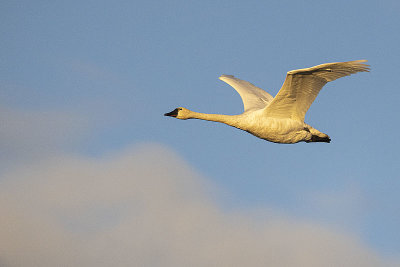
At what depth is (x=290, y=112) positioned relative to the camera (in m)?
21.0

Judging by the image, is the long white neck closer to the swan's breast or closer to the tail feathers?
the swan's breast

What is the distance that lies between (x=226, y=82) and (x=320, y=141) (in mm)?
5865

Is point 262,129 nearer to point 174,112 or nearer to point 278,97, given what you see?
point 278,97

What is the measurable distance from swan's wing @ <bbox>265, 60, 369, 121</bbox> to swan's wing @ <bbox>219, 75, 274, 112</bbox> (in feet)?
6.88

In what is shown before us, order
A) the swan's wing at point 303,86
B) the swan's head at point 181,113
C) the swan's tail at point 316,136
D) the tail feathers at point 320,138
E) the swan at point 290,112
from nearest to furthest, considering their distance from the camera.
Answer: the swan's wing at point 303,86, the swan at point 290,112, the swan's head at point 181,113, the swan's tail at point 316,136, the tail feathers at point 320,138

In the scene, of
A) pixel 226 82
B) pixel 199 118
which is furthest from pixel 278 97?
pixel 226 82

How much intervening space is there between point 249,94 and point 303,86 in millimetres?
5066

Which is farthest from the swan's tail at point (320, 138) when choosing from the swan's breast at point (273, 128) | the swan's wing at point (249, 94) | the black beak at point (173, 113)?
the black beak at point (173, 113)

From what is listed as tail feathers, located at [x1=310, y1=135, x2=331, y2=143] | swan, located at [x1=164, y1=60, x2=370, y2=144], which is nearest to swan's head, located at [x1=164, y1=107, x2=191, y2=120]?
swan, located at [x1=164, y1=60, x2=370, y2=144]

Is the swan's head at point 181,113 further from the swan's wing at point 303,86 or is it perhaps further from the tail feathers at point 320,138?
the tail feathers at point 320,138

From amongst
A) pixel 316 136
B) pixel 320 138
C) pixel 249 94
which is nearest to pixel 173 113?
pixel 249 94

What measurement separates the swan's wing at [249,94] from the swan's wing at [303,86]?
2.10 metres

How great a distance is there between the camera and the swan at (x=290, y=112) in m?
19.1

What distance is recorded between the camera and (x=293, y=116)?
21.2 m
